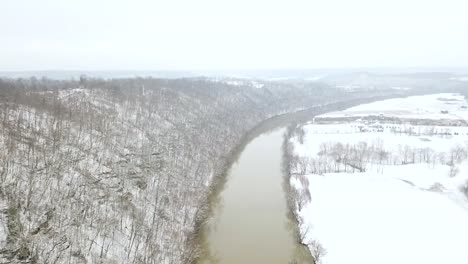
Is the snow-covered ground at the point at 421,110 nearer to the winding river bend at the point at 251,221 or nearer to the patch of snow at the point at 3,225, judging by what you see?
the winding river bend at the point at 251,221

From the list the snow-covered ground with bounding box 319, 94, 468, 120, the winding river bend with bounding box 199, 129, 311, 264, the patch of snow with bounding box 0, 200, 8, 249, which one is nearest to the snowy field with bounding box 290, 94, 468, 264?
the winding river bend with bounding box 199, 129, 311, 264

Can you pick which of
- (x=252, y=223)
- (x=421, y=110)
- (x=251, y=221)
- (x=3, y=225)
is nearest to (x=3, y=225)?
(x=3, y=225)

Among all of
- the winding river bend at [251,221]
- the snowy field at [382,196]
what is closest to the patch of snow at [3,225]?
the winding river bend at [251,221]

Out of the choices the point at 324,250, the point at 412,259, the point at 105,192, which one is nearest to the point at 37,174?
the point at 105,192

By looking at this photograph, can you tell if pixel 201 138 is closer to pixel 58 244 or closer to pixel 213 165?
pixel 213 165

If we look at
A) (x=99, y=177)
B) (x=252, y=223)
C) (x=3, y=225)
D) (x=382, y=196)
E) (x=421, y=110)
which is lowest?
(x=252, y=223)

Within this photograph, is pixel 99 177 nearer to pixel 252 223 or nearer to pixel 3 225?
pixel 3 225
